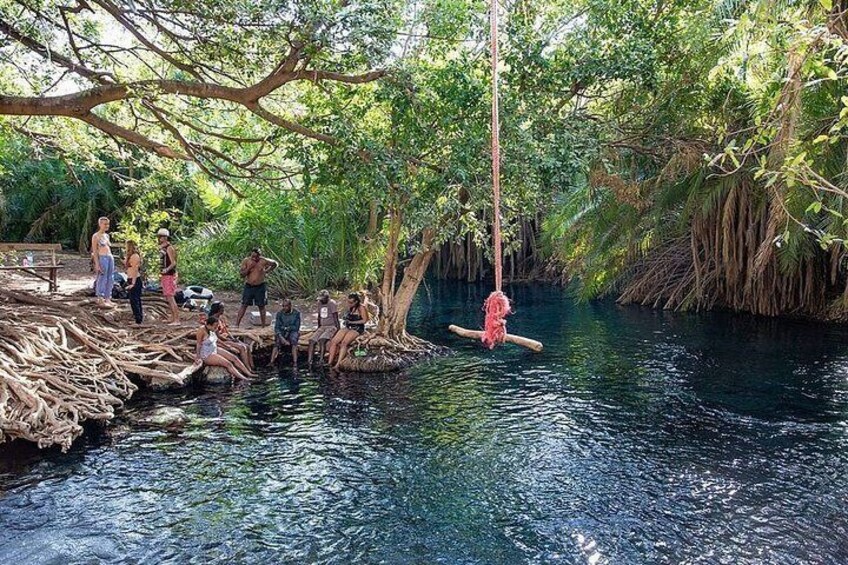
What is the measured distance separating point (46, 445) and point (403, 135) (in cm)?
622

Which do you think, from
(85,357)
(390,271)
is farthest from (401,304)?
(85,357)

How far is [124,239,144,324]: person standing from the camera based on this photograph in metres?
13.9

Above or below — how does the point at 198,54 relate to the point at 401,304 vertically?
above

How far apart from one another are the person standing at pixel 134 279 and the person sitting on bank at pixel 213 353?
1.94m

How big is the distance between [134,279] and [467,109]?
293 inches

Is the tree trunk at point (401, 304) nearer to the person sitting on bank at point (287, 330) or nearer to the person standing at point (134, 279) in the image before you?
the person sitting on bank at point (287, 330)

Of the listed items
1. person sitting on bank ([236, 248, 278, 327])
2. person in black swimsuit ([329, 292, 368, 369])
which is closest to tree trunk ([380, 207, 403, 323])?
person in black swimsuit ([329, 292, 368, 369])

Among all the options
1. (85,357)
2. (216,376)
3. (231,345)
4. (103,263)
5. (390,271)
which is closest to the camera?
(85,357)

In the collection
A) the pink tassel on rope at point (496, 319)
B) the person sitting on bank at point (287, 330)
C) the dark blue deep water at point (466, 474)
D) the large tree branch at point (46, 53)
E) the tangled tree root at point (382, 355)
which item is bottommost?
the dark blue deep water at point (466, 474)

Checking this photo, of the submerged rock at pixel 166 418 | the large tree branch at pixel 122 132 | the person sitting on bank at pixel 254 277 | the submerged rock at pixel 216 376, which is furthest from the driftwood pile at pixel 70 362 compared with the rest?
the large tree branch at pixel 122 132

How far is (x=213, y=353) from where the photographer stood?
12.9 m

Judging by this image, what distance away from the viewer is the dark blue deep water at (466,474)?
22.1 ft

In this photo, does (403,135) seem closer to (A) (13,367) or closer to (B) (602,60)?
(B) (602,60)

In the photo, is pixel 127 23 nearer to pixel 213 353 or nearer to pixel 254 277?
pixel 213 353
